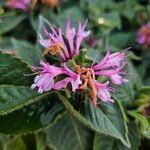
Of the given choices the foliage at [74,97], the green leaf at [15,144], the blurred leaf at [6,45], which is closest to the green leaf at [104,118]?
the foliage at [74,97]

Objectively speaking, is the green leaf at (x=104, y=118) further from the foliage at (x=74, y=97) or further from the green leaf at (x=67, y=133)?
the green leaf at (x=67, y=133)

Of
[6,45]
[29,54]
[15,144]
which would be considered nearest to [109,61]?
[29,54]

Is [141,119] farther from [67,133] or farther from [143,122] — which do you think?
[67,133]

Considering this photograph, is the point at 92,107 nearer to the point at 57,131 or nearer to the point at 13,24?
the point at 57,131

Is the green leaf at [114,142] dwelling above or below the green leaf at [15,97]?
below

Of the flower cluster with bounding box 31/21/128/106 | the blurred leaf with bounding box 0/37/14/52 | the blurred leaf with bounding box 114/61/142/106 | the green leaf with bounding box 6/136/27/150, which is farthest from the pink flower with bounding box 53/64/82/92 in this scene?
the blurred leaf with bounding box 0/37/14/52

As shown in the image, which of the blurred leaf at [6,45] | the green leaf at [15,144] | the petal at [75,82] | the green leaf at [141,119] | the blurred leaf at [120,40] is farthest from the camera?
the blurred leaf at [120,40]

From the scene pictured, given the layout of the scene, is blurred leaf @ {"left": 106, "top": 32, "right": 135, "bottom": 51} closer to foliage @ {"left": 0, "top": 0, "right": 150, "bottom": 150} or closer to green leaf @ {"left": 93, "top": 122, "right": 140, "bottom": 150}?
foliage @ {"left": 0, "top": 0, "right": 150, "bottom": 150}
